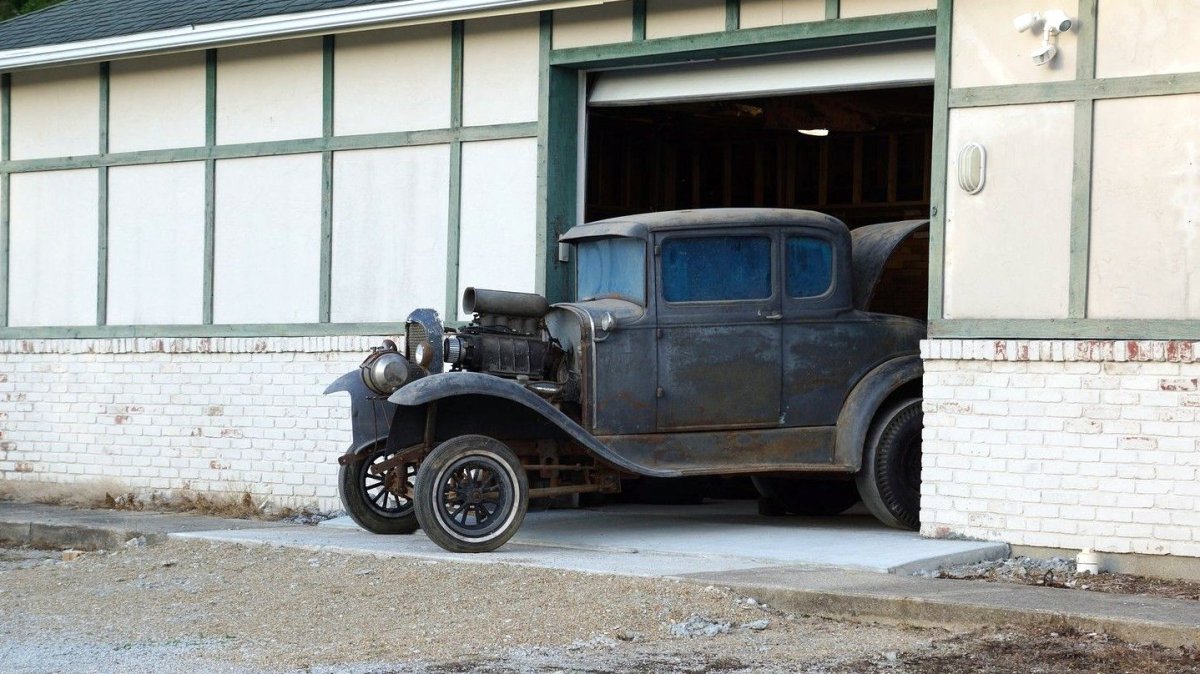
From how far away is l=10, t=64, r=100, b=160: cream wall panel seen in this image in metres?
13.5

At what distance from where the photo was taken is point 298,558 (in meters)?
9.20

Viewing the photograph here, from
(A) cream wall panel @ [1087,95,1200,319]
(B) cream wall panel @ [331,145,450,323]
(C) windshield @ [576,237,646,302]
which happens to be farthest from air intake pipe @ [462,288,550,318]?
(A) cream wall panel @ [1087,95,1200,319]

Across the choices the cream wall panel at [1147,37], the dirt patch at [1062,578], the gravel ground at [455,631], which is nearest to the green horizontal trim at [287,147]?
the gravel ground at [455,631]

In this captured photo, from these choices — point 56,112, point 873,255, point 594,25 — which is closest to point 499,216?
point 594,25

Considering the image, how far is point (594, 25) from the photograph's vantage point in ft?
36.9

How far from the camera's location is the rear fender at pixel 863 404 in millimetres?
9891

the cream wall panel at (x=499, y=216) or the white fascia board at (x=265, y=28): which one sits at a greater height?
the white fascia board at (x=265, y=28)

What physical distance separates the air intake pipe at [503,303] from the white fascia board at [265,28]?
2.21m

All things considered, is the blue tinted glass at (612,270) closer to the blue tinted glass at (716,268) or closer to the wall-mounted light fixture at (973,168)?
the blue tinted glass at (716,268)

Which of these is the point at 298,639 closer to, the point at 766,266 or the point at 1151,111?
the point at 766,266

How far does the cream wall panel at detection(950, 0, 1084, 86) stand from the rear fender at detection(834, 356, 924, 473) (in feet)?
5.73

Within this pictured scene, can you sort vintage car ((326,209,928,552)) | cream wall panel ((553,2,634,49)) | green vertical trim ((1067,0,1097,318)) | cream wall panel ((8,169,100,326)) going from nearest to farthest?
green vertical trim ((1067,0,1097,318)) < vintage car ((326,209,928,552)) < cream wall panel ((553,2,634,49)) < cream wall panel ((8,169,100,326))

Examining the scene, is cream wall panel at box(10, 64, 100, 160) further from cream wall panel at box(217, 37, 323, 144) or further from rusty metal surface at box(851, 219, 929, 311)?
rusty metal surface at box(851, 219, 929, 311)

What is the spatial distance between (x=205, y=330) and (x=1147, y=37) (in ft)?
23.8
